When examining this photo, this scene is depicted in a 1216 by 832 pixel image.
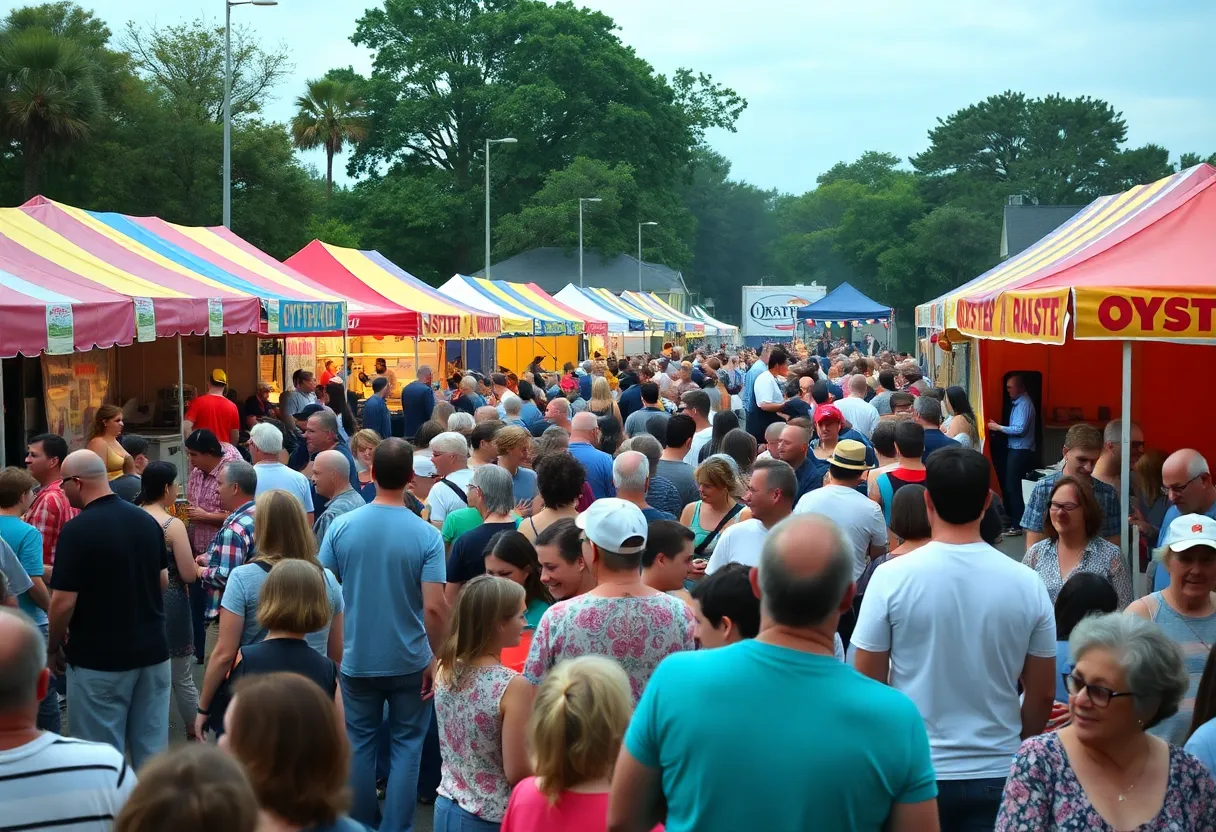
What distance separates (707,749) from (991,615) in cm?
159

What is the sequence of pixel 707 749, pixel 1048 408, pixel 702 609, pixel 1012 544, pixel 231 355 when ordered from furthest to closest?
1. pixel 231 355
2. pixel 1048 408
3. pixel 1012 544
4. pixel 702 609
5. pixel 707 749

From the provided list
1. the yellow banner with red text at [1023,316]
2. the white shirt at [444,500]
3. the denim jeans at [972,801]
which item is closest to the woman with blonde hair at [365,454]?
the white shirt at [444,500]

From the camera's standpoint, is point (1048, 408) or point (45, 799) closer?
point (45, 799)

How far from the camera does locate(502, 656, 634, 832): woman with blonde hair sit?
3375mm

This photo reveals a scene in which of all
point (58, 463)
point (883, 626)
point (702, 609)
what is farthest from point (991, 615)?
point (58, 463)

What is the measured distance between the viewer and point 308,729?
111 inches

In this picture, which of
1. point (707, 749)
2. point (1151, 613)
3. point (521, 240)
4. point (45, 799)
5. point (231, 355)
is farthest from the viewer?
point (521, 240)

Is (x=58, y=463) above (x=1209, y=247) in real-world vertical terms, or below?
below

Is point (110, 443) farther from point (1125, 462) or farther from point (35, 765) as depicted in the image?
point (1125, 462)

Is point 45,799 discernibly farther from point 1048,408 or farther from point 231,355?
point 231,355

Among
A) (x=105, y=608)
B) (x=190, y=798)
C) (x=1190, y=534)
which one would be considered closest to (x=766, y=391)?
(x=105, y=608)

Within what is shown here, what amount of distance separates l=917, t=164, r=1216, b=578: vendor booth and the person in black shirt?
3.39 m

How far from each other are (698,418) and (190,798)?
8993 millimetres

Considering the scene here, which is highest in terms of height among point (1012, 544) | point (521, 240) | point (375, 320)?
point (521, 240)
